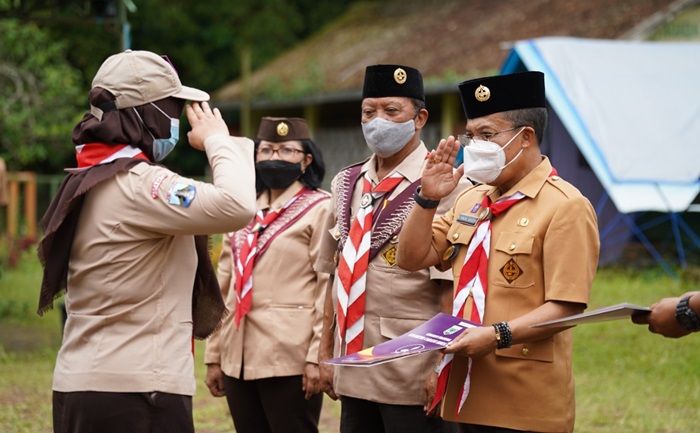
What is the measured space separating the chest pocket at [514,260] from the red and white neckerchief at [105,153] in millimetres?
1223

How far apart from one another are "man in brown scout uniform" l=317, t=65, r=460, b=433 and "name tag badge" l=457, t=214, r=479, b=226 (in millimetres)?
436

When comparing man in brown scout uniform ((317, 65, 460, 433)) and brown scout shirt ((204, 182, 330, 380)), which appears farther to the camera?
brown scout shirt ((204, 182, 330, 380))

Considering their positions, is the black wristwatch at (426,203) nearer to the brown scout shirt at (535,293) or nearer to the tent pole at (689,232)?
the brown scout shirt at (535,293)

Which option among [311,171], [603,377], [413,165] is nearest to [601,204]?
[603,377]

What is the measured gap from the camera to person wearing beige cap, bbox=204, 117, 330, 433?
5.34 metres

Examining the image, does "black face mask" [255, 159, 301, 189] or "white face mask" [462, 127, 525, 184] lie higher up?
"white face mask" [462, 127, 525, 184]

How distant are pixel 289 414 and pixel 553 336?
181cm

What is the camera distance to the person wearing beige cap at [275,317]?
534 cm

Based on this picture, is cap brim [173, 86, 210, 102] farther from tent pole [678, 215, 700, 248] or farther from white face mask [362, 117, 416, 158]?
tent pole [678, 215, 700, 248]

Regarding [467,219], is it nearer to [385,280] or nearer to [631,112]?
[385,280]

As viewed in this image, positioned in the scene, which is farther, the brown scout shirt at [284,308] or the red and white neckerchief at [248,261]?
the red and white neckerchief at [248,261]

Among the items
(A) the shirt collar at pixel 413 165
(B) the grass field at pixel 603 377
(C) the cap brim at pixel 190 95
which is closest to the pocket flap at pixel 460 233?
(A) the shirt collar at pixel 413 165

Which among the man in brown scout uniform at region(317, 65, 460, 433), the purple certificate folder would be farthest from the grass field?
the purple certificate folder

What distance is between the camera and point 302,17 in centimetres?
3331
